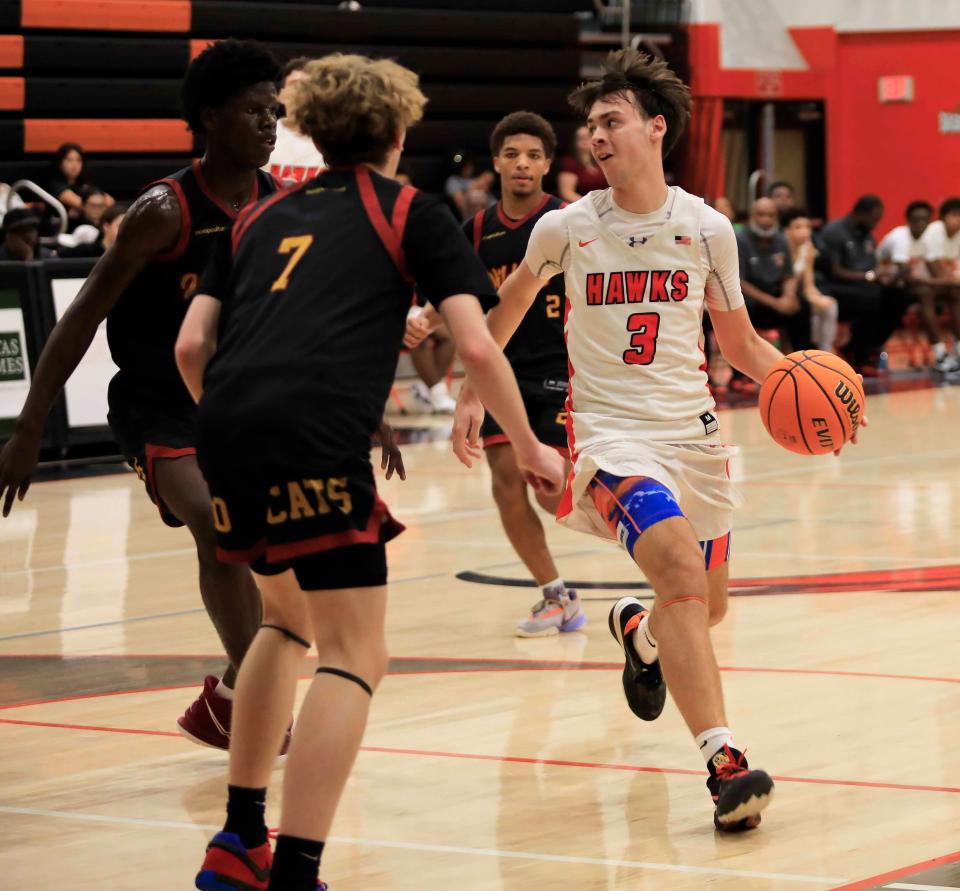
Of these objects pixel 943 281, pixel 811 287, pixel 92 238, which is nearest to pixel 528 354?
pixel 92 238

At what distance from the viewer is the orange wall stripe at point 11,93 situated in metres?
17.3

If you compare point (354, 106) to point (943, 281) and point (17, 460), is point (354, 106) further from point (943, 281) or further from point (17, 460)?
point (943, 281)

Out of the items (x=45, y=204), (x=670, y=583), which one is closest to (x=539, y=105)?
(x=45, y=204)

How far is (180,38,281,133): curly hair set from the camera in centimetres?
516

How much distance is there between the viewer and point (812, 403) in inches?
213

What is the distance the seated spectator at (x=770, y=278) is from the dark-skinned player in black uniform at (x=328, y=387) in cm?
1365

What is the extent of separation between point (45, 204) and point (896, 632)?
36.0 feet

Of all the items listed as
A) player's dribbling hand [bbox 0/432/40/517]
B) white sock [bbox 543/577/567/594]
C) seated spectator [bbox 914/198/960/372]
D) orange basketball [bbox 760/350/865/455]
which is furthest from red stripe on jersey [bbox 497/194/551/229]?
seated spectator [bbox 914/198/960/372]

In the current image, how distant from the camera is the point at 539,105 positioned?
21562 mm

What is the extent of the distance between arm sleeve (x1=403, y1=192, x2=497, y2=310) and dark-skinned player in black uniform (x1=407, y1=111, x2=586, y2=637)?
364 cm

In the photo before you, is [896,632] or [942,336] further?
[942,336]

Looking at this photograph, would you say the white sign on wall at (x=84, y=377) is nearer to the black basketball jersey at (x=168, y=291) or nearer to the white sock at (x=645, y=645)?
the black basketball jersey at (x=168, y=291)

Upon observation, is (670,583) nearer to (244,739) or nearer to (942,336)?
(244,739)

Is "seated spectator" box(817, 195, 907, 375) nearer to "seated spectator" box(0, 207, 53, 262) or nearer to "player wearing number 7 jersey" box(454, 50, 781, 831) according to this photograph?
"seated spectator" box(0, 207, 53, 262)
